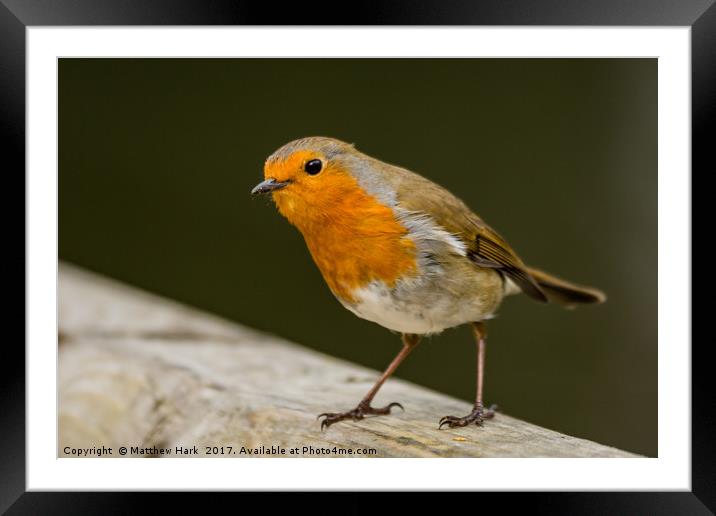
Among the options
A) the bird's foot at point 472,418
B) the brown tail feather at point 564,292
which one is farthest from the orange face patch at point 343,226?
the brown tail feather at point 564,292

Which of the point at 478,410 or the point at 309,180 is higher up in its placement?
the point at 309,180

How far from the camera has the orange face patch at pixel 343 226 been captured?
2752 millimetres

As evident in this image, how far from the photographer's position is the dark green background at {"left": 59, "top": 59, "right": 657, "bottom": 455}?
487 cm

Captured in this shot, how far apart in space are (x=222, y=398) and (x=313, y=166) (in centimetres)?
88

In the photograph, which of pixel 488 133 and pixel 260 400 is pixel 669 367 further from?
pixel 488 133

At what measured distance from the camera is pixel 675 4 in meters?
2.39

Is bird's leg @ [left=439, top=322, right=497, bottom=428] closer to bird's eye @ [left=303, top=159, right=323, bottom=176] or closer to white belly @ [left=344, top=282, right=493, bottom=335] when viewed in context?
white belly @ [left=344, top=282, right=493, bottom=335]

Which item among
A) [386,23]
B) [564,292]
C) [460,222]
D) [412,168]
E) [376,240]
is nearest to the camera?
[386,23]

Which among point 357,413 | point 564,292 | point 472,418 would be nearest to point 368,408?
point 357,413

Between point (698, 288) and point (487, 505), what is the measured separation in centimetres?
93

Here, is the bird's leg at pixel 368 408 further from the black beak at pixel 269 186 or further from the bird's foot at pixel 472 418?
the black beak at pixel 269 186

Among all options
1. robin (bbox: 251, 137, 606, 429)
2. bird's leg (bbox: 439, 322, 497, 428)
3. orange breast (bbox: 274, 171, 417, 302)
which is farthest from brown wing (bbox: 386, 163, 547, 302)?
bird's leg (bbox: 439, 322, 497, 428)

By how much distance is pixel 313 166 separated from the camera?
9.30 feet

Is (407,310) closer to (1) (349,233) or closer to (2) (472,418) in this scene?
(1) (349,233)
